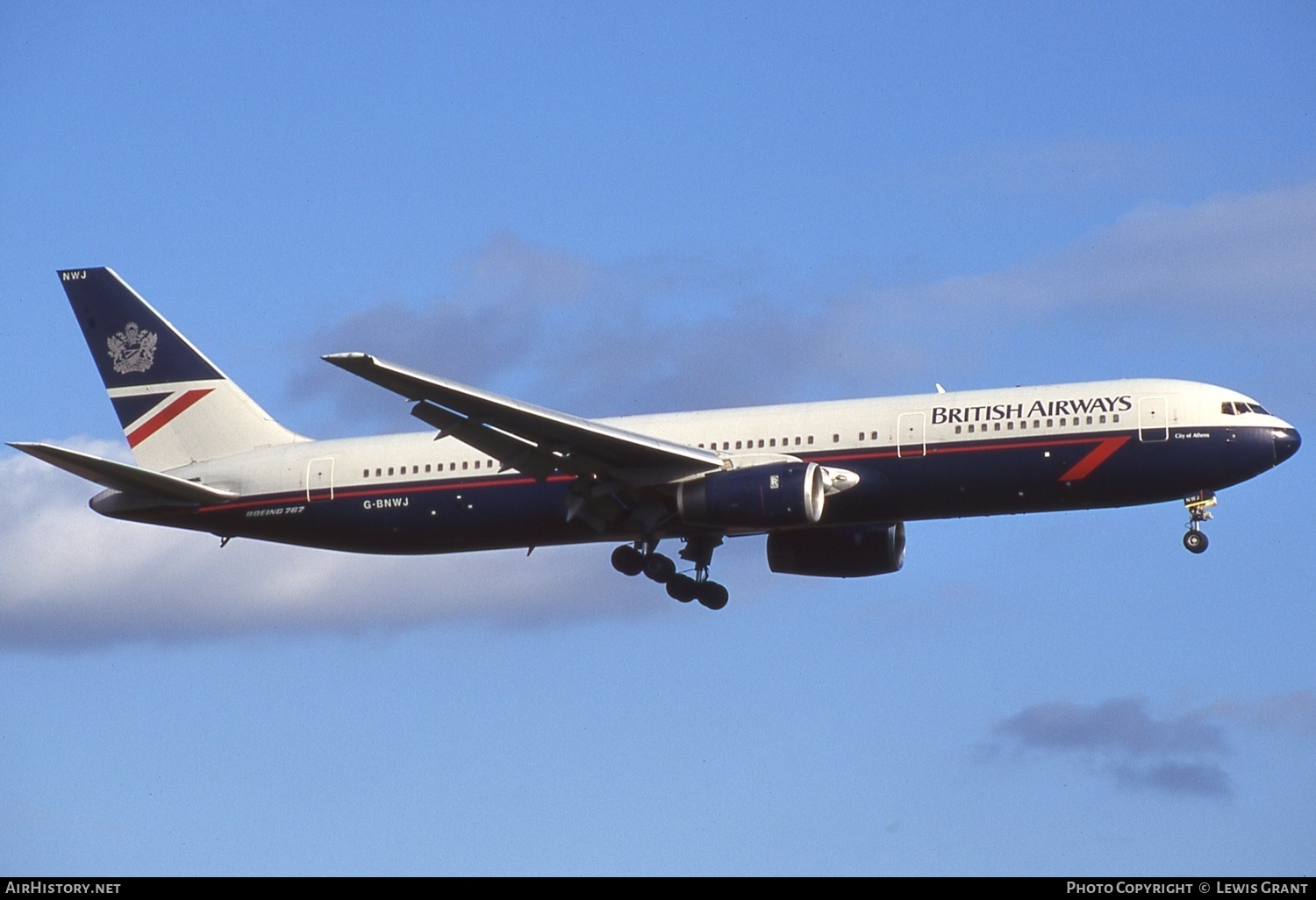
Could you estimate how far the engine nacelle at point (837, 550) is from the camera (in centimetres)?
5681

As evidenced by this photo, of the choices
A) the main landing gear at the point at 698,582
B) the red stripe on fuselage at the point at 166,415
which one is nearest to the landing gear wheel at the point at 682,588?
the main landing gear at the point at 698,582

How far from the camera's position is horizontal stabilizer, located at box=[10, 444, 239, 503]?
52.9 meters

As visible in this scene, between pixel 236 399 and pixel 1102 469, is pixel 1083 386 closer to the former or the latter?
pixel 1102 469

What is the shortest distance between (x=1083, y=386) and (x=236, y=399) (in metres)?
25.3

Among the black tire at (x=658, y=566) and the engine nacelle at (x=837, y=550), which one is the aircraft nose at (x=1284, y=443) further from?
the black tire at (x=658, y=566)

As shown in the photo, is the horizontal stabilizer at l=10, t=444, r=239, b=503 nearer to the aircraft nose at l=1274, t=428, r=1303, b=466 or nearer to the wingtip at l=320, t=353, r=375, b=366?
the wingtip at l=320, t=353, r=375, b=366

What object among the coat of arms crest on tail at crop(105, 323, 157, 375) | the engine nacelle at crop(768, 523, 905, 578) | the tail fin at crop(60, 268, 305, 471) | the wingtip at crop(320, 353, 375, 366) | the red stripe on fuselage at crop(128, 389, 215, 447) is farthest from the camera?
the coat of arms crest on tail at crop(105, 323, 157, 375)

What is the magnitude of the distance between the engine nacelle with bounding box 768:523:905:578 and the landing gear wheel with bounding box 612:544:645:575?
4411 mm

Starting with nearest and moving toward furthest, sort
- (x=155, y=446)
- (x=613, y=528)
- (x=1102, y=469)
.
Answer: (x=1102, y=469) → (x=613, y=528) → (x=155, y=446)

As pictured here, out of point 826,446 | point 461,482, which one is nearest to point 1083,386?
point 826,446

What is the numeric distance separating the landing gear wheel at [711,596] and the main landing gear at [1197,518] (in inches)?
521

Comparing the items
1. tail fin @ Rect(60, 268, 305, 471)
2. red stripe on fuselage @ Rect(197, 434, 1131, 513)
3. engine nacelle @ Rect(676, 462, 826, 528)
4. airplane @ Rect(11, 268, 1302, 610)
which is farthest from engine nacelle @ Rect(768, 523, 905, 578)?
tail fin @ Rect(60, 268, 305, 471)
